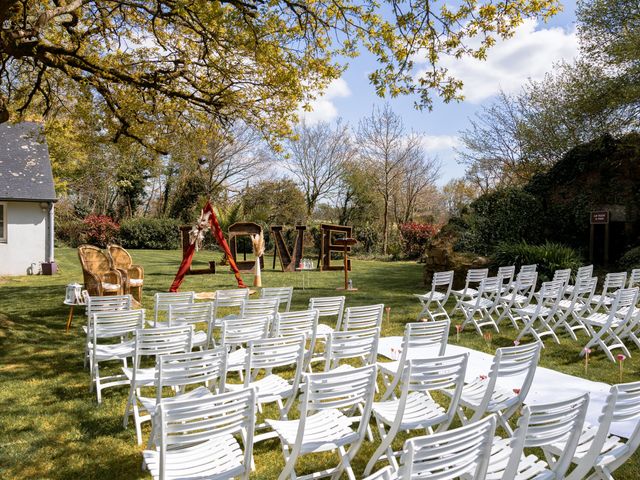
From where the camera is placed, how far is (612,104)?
15.5 meters

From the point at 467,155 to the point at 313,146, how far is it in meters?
9.67

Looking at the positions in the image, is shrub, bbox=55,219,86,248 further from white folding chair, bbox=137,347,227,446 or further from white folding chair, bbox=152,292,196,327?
white folding chair, bbox=137,347,227,446

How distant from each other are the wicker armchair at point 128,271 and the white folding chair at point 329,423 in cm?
781

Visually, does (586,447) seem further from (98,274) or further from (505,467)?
(98,274)

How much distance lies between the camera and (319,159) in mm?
30609

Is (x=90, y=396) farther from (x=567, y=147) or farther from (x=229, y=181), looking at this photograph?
(x=229, y=181)

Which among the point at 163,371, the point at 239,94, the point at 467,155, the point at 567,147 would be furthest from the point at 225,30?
the point at 467,155

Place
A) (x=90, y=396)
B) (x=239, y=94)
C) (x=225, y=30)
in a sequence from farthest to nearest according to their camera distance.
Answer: (x=239, y=94), (x=225, y=30), (x=90, y=396)

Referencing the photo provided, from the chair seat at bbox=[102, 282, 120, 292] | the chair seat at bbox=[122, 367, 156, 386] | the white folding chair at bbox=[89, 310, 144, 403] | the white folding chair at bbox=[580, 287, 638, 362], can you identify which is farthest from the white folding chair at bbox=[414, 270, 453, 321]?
the chair seat at bbox=[102, 282, 120, 292]

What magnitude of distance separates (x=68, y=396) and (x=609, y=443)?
517 cm

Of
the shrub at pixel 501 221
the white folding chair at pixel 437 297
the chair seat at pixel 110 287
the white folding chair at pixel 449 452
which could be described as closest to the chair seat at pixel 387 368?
the white folding chair at pixel 449 452

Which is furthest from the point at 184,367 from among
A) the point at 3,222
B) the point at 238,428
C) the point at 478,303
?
the point at 3,222

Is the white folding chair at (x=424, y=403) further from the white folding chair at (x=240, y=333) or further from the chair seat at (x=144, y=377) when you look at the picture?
the chair seat at (x=144, y=377)

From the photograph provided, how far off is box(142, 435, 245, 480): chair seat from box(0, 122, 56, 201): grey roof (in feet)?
52.0
